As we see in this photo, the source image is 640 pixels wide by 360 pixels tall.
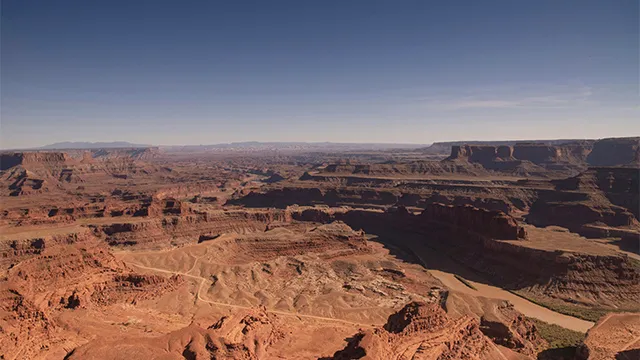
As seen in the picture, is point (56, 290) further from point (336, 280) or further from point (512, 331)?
point (512, 331)

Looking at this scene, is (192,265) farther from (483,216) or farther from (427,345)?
(483,216)

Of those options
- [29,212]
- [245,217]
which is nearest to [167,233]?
[245,217]

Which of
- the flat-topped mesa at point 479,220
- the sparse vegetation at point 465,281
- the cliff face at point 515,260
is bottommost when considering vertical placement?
the sparse vegetation at point 465,281

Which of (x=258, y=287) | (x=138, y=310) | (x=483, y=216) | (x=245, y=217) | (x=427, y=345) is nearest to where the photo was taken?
(x=427, y=345)

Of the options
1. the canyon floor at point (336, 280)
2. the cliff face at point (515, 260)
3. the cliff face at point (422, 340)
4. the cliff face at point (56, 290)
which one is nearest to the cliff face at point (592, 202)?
the canyon floor at point (336, 280)

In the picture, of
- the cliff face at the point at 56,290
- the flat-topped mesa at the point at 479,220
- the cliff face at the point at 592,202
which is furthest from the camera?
the cliff face at the point at 592,202

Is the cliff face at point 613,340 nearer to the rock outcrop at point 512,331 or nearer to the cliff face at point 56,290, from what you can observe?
the rock outcrop at point 512,331

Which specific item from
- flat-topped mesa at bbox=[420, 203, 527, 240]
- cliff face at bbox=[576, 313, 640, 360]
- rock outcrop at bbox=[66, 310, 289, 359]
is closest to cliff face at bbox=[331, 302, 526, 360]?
rock outcrop at bbox=[66, 310, 289, 359]

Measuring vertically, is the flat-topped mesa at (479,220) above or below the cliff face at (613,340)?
above

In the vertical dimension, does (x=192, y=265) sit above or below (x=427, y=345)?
below
